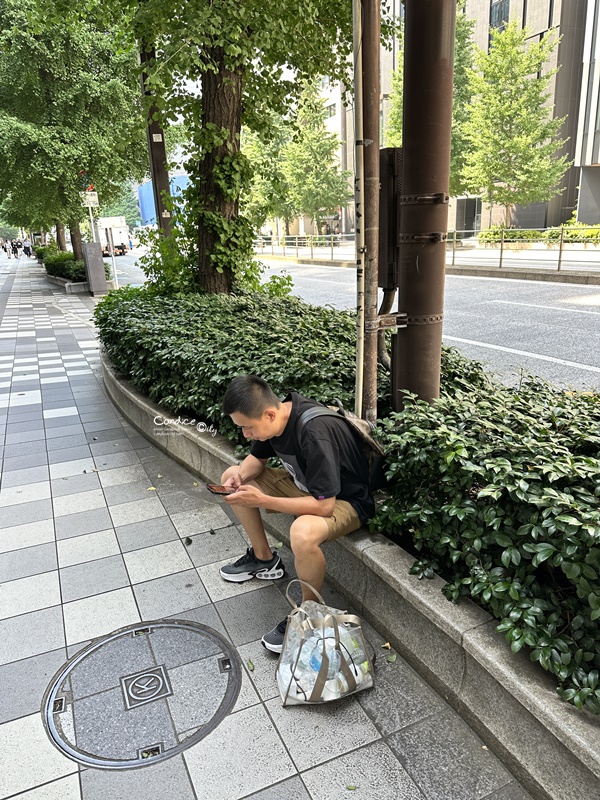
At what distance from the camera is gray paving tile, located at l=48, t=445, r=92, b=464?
17.4 ft

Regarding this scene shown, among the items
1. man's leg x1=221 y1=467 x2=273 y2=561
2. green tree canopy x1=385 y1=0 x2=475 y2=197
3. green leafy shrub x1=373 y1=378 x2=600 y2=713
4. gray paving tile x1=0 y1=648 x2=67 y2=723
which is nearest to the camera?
green leafy shrub x1=373 y1=378 x2=600 y2=713

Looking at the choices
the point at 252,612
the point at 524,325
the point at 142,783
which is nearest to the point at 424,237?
the point at 252,612

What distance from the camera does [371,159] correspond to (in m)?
2.88

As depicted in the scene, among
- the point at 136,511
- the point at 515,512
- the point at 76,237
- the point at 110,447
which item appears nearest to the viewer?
the point at 515,512

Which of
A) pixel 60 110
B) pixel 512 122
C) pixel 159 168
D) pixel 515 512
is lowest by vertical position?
pixel 515 512

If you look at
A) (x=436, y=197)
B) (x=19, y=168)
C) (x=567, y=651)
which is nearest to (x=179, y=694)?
(x=567, y=651)

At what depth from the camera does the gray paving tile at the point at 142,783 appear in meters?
2.01

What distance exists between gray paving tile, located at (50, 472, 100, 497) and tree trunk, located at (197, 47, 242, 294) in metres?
3.33

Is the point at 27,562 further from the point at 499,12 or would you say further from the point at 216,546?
the point at 499,12

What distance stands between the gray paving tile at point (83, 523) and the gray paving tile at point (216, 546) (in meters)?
0.73

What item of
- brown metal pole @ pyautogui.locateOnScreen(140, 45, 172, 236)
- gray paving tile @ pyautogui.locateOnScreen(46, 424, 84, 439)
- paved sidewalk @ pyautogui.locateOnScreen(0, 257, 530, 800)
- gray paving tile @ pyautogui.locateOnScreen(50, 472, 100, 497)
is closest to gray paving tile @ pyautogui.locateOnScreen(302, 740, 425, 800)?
paved sidewalk @ pyautogui.locateOnScreen(0, 257, 530, 800)

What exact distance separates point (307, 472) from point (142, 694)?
3.92ft

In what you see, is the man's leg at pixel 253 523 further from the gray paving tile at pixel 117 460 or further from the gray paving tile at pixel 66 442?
the gray paving tile at pixel 66 442

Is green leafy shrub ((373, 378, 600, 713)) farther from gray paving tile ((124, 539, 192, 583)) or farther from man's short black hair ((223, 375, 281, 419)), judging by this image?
gray paving tile ((124, 539, 192, 583))
